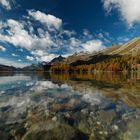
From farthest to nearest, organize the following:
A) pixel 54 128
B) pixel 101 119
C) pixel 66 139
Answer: pixel 101 119, pixel 54 128, pixel 66 139

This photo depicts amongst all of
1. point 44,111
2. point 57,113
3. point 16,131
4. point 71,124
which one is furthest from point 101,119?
point 16,131

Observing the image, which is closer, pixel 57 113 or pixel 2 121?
pixel 2 121

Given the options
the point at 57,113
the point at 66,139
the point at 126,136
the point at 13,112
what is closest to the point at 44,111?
the point at 57,113

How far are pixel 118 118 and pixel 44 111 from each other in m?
6.77

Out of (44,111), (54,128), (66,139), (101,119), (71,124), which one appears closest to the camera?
(66,139)

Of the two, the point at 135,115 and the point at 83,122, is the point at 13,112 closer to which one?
the point at 83,122

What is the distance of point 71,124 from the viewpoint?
12.6 metres

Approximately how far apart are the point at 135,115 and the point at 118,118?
71.2 inches

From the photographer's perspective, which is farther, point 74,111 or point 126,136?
point 74,111

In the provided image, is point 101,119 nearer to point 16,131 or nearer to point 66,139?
point 66,139

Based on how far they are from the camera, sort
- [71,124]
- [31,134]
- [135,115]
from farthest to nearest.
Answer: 1. [135,115]
2. [71,124]
3. [31,134]

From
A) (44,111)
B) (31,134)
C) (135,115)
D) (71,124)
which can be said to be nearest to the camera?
(31,134)

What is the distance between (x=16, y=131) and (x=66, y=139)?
3.45 meters

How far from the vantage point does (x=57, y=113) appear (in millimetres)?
15523
